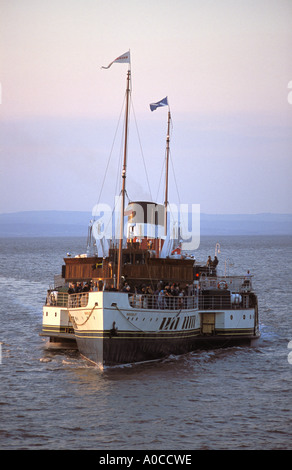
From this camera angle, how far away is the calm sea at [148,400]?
31.7 meters

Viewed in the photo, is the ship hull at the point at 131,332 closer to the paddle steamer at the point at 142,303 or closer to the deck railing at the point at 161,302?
the paddle steamer at the point at 142,303

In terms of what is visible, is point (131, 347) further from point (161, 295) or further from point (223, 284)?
point (223, 284)

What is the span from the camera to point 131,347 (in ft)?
148

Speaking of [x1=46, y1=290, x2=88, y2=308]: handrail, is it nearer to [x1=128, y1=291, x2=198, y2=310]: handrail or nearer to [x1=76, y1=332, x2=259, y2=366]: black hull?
[x1=76, y1=332, x2=259, y2=366]: black hull

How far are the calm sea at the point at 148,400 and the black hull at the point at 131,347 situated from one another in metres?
0.58

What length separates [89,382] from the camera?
4172cm

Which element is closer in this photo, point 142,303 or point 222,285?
point 142,303

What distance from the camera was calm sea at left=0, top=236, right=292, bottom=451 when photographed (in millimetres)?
31703

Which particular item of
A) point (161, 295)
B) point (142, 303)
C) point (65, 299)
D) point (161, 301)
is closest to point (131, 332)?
point (142, 303)

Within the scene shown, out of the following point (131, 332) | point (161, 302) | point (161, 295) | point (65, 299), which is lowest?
point (131, 332)

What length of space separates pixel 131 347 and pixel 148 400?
7508mm

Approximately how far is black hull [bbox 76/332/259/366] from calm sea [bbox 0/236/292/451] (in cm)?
58
